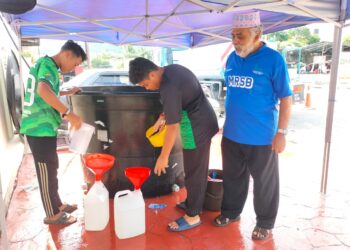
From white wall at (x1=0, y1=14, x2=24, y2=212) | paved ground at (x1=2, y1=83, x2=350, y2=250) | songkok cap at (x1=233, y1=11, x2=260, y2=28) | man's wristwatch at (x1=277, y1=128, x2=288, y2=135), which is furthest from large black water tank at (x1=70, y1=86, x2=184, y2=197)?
man's wristwatch at (x1=277, y1=128, x2=288, y2=135)

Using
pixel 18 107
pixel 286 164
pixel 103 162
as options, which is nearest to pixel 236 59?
pixel 103 162

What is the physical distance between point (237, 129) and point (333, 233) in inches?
50.7

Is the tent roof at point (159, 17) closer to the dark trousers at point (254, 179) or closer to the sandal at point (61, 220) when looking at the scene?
the dark trousers at point (254, 179)

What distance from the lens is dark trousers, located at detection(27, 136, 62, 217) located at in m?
2.38

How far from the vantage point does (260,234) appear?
8.07 ft

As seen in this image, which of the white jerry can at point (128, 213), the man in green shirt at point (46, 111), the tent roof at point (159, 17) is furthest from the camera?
the tent roof at point (159, 17)

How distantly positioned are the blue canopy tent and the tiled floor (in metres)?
0.46

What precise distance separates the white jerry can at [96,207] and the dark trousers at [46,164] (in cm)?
31

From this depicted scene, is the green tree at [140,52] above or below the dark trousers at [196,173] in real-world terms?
above

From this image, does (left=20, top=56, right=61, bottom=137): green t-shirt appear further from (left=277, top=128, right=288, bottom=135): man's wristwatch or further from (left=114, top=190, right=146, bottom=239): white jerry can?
(left=277, top=128, right=288, bottom=135): man's wristwatch

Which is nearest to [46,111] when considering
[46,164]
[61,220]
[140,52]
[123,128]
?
[46,164]

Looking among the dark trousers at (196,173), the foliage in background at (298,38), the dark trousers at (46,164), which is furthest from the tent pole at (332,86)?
the foliage in background at (298,38)

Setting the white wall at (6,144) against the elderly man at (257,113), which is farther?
the white wall at (6,144)

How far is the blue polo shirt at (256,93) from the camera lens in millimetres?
2113
